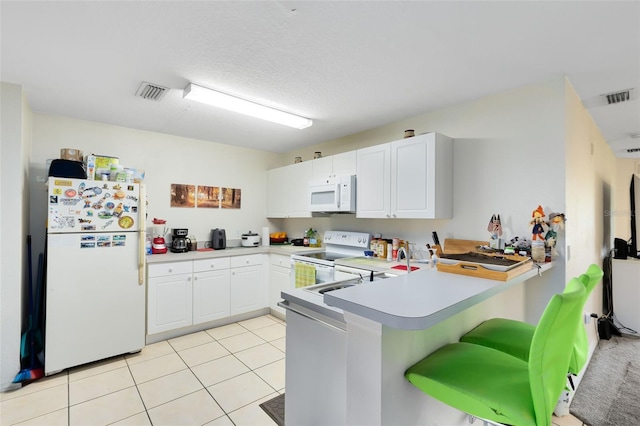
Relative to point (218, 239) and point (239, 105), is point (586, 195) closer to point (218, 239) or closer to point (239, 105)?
point (239, 105)

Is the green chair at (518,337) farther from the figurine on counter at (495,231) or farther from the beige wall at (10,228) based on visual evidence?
the beige wall at (10,228)

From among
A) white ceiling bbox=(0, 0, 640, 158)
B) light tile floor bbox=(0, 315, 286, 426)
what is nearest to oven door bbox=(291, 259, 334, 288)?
light tile floor bbox=(0, 315, 286, 426)

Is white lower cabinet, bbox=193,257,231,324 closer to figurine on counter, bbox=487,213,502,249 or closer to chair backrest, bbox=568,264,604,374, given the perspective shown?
figurine on counter, bbox=487,213,502,249

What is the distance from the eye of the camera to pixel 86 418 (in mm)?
2047

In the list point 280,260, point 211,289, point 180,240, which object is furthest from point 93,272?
point 280,260

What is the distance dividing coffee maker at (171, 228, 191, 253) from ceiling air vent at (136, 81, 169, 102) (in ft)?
5.70

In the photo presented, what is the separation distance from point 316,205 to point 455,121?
5.97ft

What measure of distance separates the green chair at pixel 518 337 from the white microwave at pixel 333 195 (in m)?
1.97

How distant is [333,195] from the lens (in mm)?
3508

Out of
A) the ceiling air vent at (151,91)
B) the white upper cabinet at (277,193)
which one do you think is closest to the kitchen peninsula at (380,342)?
the ceiling air vent at (151,91)

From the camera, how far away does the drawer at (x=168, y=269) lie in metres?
3.19

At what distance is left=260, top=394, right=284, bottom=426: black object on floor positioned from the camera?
2.01m

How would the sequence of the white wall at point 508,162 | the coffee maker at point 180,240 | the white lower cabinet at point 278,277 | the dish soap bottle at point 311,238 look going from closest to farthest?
1. the white wall at point 508,162
2. the coffee maker at point 180,240
3. the white lower cabinet at point 278,277
4. the dish soap bottle at point 311,238

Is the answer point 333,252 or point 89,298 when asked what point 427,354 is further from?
point 89,298
